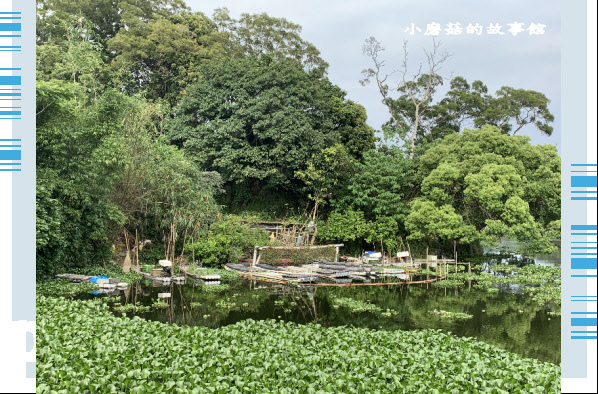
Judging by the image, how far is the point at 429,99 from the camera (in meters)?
23.2

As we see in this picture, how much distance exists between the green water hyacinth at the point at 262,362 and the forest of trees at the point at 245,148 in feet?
17.8

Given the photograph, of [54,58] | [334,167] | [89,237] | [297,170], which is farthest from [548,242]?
[54,58]

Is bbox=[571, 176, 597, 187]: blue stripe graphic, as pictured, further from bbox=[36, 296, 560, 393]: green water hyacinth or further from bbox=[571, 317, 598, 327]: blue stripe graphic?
bbox=[36, 296, 560, 393]: green water hyacinth

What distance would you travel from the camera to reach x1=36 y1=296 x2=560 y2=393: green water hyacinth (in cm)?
465

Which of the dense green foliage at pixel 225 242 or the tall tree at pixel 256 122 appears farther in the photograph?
the tall tree at pixel 256 122

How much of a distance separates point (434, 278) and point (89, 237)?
943cm

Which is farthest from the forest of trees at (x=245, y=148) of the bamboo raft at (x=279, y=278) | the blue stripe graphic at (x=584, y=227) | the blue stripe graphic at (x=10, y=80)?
the blue stripe graphic at (x=584, y=227)

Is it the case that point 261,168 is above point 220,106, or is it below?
below

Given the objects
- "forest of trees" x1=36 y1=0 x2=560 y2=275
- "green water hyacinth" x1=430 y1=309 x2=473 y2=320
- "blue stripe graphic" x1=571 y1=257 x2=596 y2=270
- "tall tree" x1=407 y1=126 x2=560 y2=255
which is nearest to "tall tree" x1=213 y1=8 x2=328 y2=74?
"forest of trees" x1=36 y1=0 x2=560 y2=275

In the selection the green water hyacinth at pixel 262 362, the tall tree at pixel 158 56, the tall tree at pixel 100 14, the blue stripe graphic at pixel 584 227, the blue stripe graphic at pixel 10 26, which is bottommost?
the green water hyacinth at pixel 262 362

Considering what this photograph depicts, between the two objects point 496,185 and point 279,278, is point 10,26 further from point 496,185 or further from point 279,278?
point 496,185

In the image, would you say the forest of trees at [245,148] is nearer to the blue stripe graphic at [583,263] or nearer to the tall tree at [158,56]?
the tall tree at [158,56]

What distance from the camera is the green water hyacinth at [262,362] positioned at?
15.3 feet

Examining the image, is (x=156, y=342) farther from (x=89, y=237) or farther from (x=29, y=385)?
(x=89, y=237)
